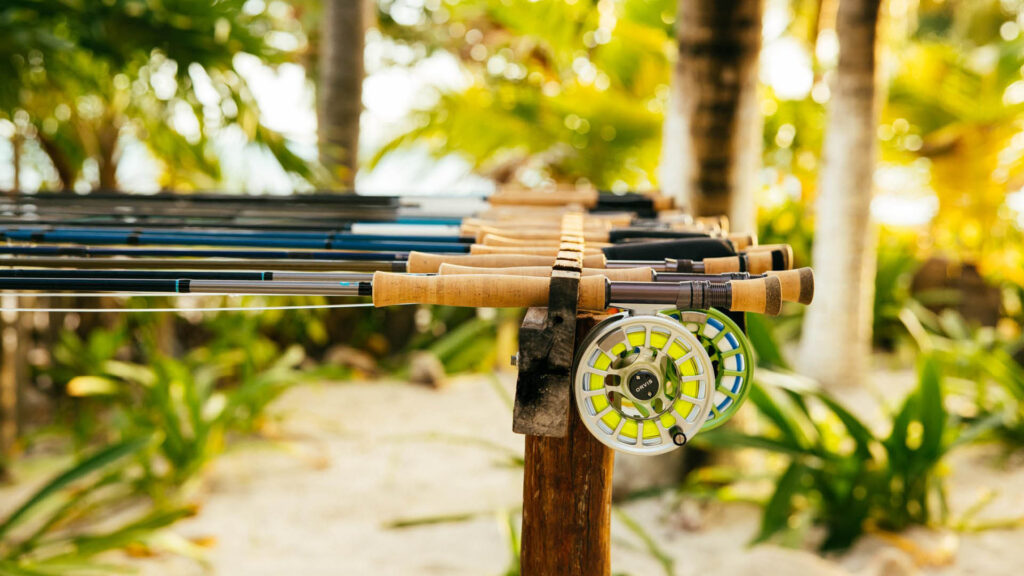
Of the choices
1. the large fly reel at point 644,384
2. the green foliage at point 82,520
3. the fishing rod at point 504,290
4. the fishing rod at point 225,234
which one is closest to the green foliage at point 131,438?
the green foliage at point 82,520

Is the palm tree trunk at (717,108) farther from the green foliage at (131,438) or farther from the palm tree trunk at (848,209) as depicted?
the green foliage at (131,438)

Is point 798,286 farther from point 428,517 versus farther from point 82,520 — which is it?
point 82,520

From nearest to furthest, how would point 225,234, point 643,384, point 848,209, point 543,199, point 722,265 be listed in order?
point 643,384
point 722,265
point 225,234
point 543,199
point 848,209

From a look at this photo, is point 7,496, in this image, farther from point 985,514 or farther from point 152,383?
point 985,514

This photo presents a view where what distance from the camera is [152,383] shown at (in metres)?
3.54

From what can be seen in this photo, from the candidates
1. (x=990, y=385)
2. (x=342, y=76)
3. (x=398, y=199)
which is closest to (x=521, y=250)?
(x=398, y=199)

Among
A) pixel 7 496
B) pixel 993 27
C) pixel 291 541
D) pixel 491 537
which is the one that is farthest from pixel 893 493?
pixel 993 27

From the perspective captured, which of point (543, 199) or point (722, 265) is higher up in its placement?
point (543, 199)

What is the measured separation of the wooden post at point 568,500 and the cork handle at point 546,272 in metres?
0.11

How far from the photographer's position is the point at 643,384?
116 centimetres

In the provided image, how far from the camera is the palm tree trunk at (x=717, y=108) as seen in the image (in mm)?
2883

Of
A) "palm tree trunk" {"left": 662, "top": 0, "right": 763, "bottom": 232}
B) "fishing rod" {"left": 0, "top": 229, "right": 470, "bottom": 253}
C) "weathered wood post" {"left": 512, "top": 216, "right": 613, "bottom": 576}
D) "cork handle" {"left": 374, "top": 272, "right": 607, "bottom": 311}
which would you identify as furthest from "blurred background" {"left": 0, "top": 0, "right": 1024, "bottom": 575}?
"cork handle" {"left": 374, "top": 272, "right": 607, "bottom": 311}

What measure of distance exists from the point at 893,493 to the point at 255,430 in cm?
308

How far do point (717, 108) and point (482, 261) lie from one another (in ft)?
6.05
